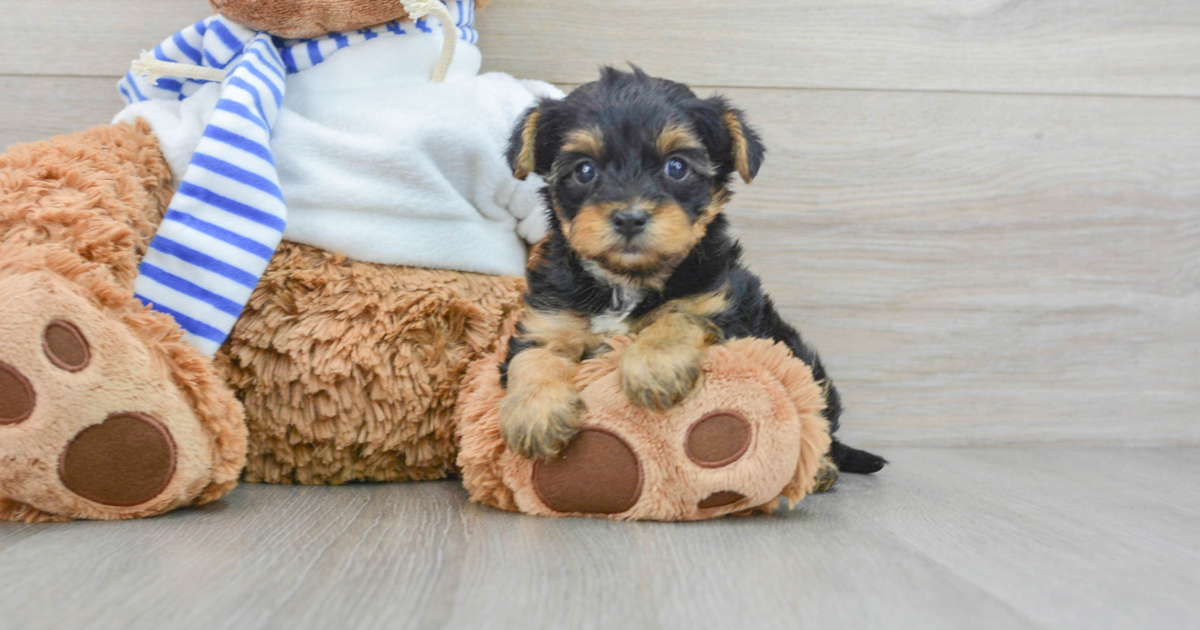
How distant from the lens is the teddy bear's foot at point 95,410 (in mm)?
1571

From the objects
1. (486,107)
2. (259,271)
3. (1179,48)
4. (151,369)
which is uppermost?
(1179,48)

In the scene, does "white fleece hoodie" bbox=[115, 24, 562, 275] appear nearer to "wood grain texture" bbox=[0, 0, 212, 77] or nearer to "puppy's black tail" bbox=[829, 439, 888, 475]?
"wood grain texture" bbox=[0, 0, 212, 77]

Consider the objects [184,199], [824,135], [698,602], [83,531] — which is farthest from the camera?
[824,135]

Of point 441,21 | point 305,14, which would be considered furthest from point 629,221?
point 305,14

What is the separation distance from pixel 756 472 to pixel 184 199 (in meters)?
1.33

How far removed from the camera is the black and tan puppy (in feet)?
5.57

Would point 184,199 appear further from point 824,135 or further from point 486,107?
point 824,135

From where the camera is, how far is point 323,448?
210 centimetres

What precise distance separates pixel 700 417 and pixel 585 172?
1.82 ft

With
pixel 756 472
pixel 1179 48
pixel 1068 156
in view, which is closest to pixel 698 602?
pixel 756 472

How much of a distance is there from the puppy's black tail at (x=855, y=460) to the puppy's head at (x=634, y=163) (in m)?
0.88

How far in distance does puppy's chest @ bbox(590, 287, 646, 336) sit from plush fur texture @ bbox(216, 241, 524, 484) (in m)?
0.30

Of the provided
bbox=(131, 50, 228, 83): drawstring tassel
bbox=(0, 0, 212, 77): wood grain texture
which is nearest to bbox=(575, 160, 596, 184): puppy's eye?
bbox=(131, 50, 228, 83): drawstring tassel

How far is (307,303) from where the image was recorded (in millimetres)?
2047
